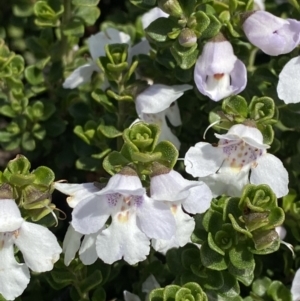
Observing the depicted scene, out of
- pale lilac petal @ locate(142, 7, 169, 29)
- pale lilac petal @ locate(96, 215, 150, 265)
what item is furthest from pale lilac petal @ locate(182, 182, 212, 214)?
pale lilac petal @ locate(142, 7, 169, 29)

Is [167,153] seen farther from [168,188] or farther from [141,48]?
[141,48]

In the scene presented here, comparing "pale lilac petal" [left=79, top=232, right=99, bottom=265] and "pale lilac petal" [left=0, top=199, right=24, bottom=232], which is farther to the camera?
"pale lilac petal" [left=79, top=232, right=99, bottom=265]

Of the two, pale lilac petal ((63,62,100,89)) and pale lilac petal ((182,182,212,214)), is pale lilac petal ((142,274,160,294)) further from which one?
pale lilac petal ((63,62,100,89))

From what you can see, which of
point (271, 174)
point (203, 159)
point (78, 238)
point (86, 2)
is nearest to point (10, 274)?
point (78, 238)

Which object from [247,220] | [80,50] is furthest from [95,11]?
[247,220]

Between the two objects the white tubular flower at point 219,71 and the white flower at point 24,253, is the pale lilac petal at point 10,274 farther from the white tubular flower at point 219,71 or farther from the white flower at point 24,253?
the white tubular flower at point 219,71

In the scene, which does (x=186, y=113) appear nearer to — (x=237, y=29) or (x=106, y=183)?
(x=237, y=29)

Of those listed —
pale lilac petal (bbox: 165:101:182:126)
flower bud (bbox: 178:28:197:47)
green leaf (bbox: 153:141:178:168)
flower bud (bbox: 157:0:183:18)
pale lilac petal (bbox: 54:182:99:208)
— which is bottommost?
pale lilac petal (bbox: 165:101:182:126)
